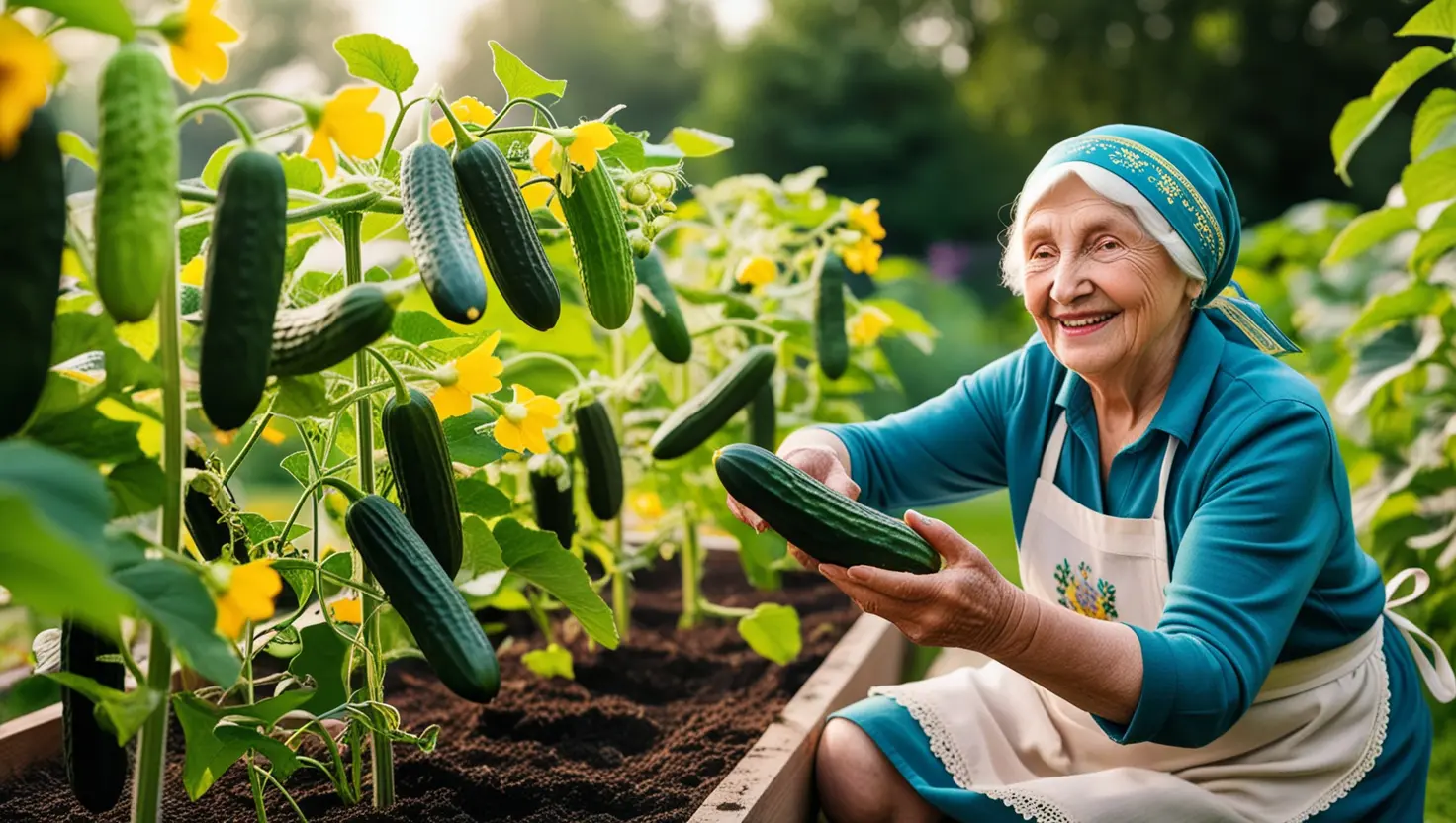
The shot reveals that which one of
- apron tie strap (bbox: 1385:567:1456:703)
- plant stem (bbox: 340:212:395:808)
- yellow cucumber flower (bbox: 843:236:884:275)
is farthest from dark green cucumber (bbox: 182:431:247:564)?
apron tie strap (bbox: 1385:567:1456:703)

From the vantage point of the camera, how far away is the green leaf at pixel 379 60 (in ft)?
4.71

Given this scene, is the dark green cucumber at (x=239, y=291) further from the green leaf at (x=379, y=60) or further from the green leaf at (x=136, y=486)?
the green leaf at (x=379, y=60)

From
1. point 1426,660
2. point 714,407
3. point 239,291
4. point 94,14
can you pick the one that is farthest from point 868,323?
point 94,14

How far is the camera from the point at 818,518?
155 cm

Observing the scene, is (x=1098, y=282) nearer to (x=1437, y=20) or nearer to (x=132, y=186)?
(x=1437, y=20)

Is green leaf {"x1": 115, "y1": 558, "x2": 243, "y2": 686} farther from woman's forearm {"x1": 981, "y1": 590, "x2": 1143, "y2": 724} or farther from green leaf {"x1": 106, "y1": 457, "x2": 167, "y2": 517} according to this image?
woman's forearm {"x1": 981, "y1": 590, "x2": 1143, "y2": 724}

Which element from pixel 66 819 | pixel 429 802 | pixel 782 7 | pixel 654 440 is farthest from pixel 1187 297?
pixel 782 7

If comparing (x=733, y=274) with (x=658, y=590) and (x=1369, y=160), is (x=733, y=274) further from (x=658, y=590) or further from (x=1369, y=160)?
(x=1369, y=160)

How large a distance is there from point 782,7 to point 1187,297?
15919 millimetres

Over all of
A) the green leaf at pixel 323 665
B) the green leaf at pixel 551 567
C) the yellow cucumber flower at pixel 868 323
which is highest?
the yellow cucumber flower at pixel 868 323

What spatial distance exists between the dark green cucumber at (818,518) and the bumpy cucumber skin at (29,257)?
83 centimetres

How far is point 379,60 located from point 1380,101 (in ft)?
6.00

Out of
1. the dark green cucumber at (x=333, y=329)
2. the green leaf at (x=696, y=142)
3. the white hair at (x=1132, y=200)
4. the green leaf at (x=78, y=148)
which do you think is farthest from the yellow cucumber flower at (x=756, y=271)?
the green leaf at (x=78, y=148)

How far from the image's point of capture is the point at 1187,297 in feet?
6.07
